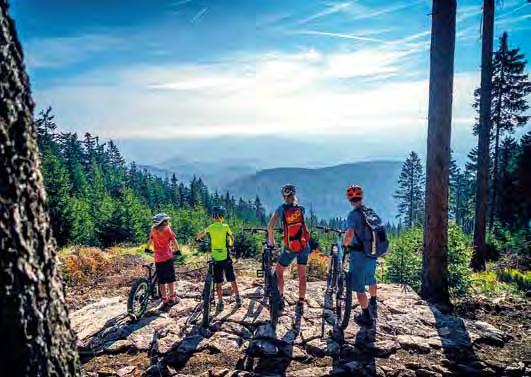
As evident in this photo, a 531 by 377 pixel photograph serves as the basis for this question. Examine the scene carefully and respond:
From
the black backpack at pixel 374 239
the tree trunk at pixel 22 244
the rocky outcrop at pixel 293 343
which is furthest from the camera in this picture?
the black backpack at pixel 374 239

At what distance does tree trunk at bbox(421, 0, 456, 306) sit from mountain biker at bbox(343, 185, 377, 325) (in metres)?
2.19

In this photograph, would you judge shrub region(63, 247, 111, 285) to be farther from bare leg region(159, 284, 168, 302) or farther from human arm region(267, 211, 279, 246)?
human arm region(267, 211, 279, 246)

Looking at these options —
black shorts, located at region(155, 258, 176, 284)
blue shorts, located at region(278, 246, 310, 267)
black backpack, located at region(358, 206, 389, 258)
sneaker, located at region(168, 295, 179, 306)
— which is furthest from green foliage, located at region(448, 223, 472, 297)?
black shorts, located at region(155, 258, 176, 284)

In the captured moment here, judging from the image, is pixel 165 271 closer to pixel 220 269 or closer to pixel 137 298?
pixel 137 298

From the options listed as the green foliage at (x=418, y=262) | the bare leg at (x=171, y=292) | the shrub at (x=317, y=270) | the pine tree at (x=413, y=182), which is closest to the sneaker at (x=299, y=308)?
the bare leg at (x=171, y=292)

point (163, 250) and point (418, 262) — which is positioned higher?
point (163, 250)

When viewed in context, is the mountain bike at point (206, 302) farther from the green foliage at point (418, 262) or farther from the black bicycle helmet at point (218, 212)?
the green foliage at point (418, 262)

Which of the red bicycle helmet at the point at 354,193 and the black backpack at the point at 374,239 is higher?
the red bicycle helmet at the point at 354,193

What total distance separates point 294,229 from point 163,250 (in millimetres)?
2752

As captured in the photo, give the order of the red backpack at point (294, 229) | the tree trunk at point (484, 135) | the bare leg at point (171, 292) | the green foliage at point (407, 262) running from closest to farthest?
the red backpack at point (294, 229)
the bare leg at point (171, 292)
the green foliage at point (407, 262)
the tree trunk at point (484, 135)

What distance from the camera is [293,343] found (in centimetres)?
608

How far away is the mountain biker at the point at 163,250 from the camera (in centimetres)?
759

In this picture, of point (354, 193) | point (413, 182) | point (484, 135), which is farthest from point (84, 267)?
point (413, 182)

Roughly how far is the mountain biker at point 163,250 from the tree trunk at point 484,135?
11228 millimetres
